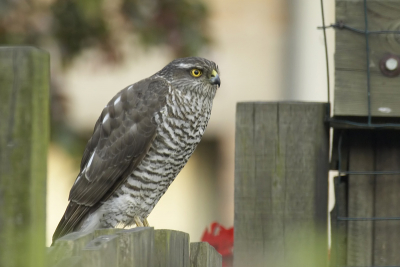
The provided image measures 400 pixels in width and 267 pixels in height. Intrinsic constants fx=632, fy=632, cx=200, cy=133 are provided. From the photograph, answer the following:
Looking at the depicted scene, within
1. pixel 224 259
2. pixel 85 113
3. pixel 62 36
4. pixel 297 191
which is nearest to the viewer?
pixel 297 191

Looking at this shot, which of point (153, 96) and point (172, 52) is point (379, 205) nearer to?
point (153, 96)

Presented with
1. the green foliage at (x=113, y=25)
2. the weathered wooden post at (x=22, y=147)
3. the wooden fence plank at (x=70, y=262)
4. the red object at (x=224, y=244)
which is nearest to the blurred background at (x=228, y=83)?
the green foliage at (x=113, y=25)

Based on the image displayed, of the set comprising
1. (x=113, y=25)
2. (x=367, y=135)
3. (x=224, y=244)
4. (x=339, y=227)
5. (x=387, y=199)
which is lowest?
(x=224, y=244)

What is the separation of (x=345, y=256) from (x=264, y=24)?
5.52 m

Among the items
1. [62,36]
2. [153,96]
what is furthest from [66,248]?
[62,36]

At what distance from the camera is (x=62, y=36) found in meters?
4.42

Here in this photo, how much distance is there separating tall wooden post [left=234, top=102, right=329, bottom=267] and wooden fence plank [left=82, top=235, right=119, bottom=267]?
3.51ft

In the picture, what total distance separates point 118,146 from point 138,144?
131mm

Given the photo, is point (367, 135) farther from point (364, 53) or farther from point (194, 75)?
point (194, 75)

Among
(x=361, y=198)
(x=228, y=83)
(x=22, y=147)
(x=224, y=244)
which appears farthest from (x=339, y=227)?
(x=228, y=83)

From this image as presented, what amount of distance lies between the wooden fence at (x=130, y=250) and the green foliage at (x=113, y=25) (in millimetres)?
2753

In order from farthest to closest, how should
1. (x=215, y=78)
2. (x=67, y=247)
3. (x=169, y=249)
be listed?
(x=215, y=78) → (x=169, y=249) → (x=67, y=247)

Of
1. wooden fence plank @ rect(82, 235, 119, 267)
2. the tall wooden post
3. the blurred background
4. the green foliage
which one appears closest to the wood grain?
the tall wooden post

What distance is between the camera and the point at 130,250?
1504mm
